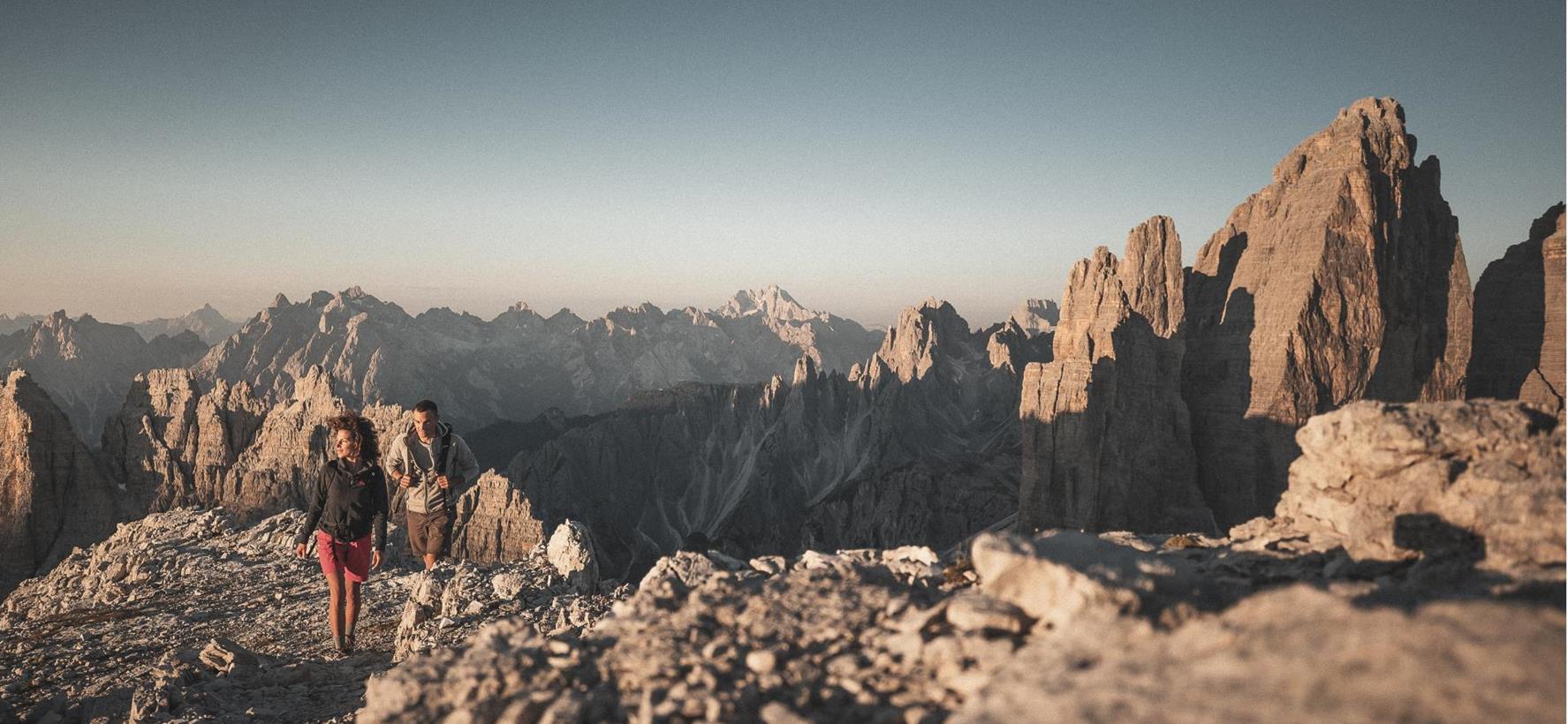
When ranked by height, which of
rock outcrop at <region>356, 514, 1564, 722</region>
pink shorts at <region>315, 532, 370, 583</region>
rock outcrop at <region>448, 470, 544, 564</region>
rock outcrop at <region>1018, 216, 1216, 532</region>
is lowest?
rock outcrop at <region>448, 470, 544, 564</region>

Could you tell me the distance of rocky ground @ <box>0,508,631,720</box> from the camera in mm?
10797

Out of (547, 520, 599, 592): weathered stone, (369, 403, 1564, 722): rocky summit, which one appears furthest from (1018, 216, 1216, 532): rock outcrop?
(369, 403, 1564, 722): rocky summit

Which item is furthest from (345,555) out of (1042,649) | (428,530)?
(1042,649)

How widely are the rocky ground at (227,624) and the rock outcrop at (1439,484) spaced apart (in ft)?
31.8

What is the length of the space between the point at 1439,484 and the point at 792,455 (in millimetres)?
150130

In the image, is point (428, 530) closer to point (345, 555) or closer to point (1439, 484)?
point (345, 555)

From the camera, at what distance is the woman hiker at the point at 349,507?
1105cm

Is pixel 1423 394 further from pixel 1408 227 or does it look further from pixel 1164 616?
pixel 1164 616

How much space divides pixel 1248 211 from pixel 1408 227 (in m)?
10.9

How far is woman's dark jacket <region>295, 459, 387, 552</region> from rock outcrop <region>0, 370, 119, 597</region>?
61809 mm

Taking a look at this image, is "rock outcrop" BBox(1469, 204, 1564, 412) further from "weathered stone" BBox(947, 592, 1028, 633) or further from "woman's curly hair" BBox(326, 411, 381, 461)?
"woman's curly hair" BBox(326, 411, 381, 461)

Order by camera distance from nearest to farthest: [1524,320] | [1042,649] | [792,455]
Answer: [1042,649]
[1524,320]
[792,455]

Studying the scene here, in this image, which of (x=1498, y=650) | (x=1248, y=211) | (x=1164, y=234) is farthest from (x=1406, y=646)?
(x=1164, y=234)

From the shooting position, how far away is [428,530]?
13.7 metres
